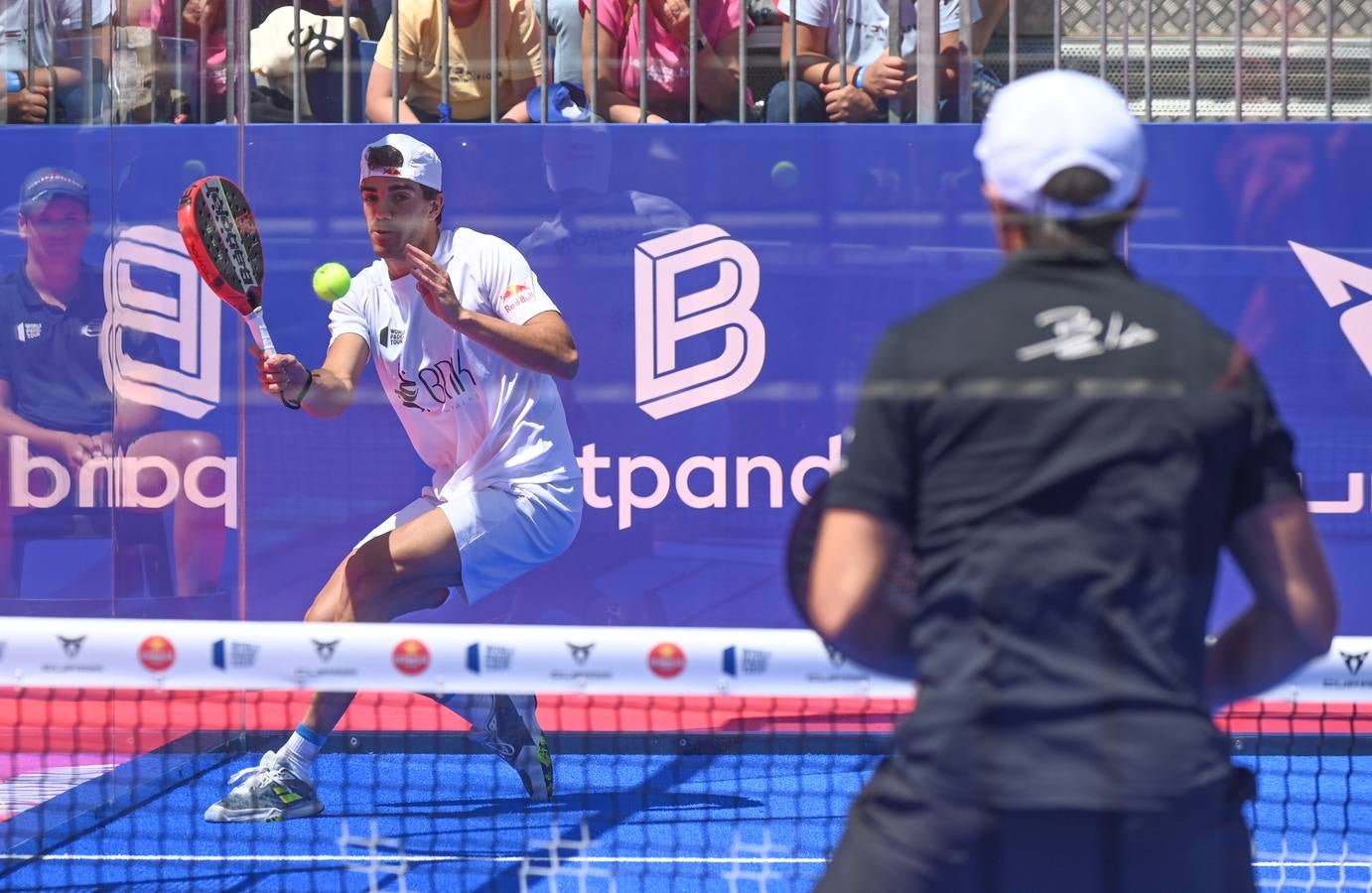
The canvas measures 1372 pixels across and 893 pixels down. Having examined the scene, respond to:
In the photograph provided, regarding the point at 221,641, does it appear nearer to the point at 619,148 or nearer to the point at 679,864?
the point at 679,864

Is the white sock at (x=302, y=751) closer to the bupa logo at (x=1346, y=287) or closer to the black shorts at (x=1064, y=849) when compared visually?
the black shorts at (x=1064, y=849)

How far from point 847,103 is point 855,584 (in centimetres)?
431

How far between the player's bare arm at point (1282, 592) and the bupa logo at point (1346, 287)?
4275mm

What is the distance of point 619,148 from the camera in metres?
5.75

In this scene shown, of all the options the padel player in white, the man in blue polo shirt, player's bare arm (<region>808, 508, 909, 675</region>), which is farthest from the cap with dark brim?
player's bare arm (<region>808, 508, 909, 675</region>)

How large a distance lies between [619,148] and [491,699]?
1.98 m

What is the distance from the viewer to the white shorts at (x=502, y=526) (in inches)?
209

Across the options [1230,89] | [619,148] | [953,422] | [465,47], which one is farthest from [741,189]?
[953,422]

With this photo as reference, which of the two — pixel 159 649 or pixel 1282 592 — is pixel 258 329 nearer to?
pixel 159 649

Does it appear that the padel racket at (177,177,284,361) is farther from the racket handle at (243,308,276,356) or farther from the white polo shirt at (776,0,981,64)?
the white polo shirt at (776,0,981,64)

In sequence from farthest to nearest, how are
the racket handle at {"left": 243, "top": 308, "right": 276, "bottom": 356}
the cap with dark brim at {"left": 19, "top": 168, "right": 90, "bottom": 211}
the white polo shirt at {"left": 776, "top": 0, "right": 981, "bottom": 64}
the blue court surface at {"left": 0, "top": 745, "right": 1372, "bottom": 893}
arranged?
the white polo shirt at {"left": 776, "top": 0, "right": 981, "bottom": 64} < the cap with dark brim at {"left": 19, "top": 168, "right": 90, "bottom": 211} < the racket handle at {"left": 243, "top": 308, "right": 276, "bottom": 356} < the blue court surface at {"left": 0, "top": 745, "right": 1372, "bottom": 893}

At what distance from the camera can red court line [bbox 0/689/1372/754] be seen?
541cm

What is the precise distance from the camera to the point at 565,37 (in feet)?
19.1
